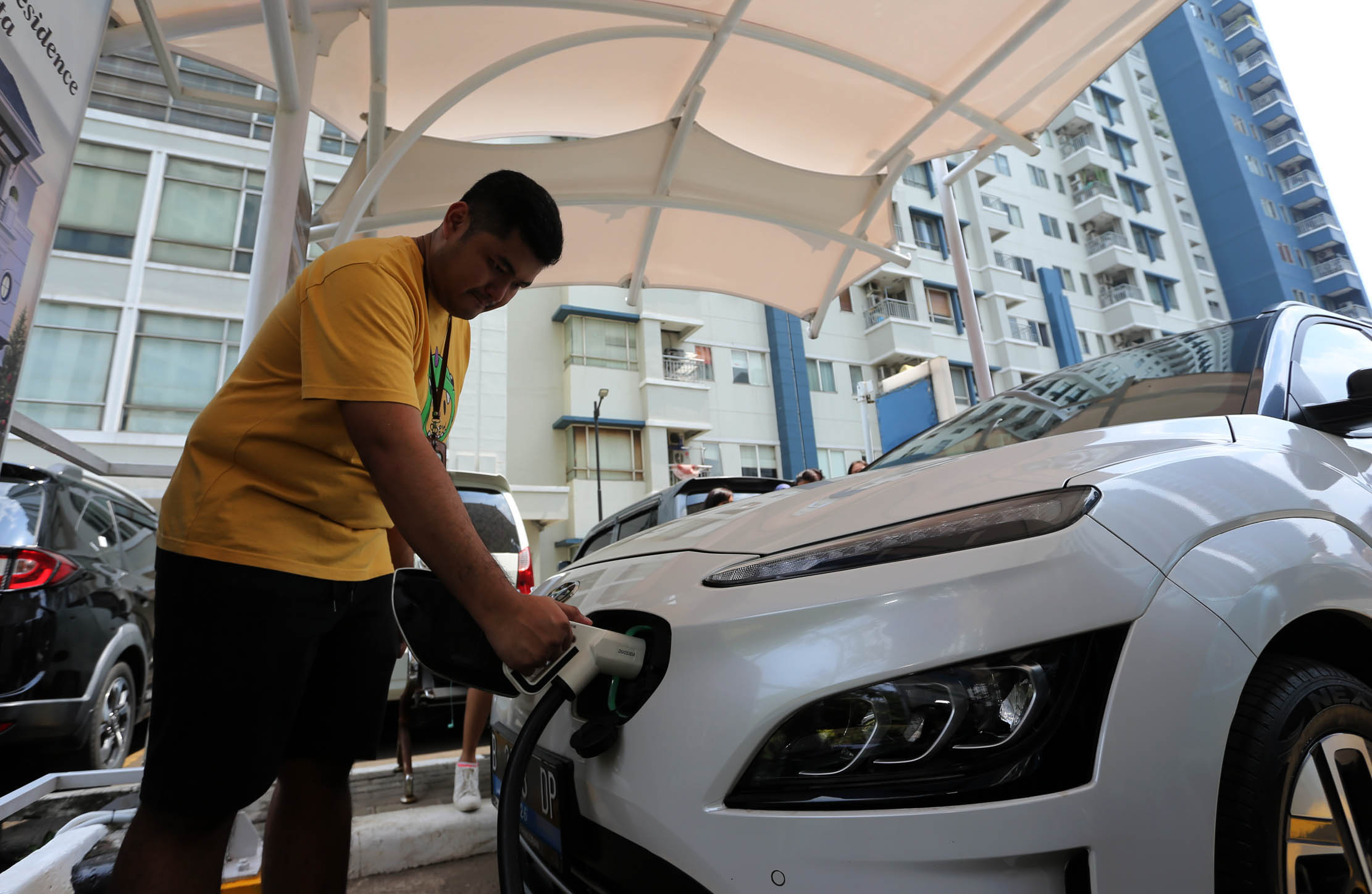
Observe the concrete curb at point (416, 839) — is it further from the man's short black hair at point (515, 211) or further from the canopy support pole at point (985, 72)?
the canopy support pole at point (985, 72)

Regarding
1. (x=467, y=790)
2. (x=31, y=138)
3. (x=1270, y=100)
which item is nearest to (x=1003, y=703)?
(x=31, y=138)

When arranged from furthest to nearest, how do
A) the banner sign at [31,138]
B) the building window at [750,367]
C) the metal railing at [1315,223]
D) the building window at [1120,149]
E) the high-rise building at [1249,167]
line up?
the metal railing at [1315,223], the high-rise building at [1249,167], the building window at [1120,149], the building window at [750,367], the banner sign at [31,138]

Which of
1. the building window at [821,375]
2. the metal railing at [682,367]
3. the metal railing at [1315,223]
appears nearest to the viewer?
the metal railing at [682,367]

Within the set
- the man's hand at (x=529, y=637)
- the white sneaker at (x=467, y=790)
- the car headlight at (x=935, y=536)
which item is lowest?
the white sneaker at (x=467, y=790)

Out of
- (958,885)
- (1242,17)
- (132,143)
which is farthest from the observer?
(1242,17)

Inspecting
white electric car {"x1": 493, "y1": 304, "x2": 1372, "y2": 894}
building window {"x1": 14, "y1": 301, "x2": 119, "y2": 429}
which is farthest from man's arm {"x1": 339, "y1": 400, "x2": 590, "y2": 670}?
building window {"x1": 14, "y1": 301, "x2": 119, "y2": 429}

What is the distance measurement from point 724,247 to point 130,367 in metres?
11.9

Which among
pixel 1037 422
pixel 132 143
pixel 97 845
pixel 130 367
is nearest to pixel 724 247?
pixel 1037 422

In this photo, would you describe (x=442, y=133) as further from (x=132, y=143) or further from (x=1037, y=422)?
(x=132, y=143)

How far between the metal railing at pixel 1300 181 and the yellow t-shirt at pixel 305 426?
4687 cm

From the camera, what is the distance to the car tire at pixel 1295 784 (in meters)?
0.95

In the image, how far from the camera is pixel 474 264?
55.9 inches

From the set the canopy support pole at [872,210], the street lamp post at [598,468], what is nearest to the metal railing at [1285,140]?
the street lamp post at [598,468]

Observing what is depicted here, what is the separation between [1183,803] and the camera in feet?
2.99
